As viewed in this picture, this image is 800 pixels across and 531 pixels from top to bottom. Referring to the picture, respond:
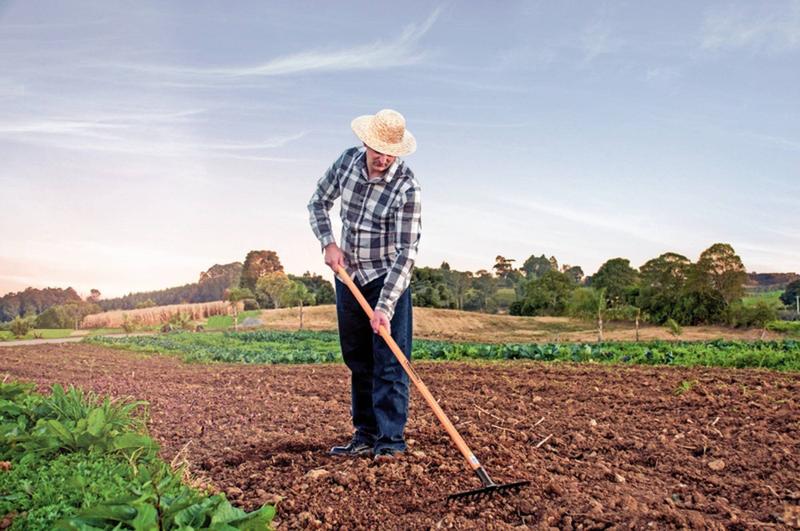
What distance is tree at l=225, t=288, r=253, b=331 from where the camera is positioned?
18741 millimetres

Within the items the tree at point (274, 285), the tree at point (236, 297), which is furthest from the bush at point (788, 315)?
the tree at point (236, 297)

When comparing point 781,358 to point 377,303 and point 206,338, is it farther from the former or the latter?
point 206,338

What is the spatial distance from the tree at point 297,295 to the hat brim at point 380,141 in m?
15.1

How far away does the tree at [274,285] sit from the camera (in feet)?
65.0

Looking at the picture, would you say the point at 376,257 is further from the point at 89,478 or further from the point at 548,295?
the point at 548,295

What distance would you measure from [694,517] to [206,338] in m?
14.3

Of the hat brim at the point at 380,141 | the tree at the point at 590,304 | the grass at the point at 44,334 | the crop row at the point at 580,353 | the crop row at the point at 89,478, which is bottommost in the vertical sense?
the crop row at the point at 89,478

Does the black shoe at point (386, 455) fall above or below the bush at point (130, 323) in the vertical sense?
below

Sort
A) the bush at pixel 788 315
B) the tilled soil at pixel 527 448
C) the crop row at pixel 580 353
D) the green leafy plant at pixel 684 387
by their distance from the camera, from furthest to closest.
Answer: the bush at pixel 788 315, the crop row at pixel 580 353, the green leafy plant at pixel 684 387, the tilled soil at pixel 527 448

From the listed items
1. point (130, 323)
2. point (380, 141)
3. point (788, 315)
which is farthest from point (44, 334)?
point (788, 315)

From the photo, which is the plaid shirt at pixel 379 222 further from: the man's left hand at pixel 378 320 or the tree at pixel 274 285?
the tree at pixel 274 285

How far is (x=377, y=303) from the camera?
3.95 metres

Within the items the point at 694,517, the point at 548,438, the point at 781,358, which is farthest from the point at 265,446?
the point at 781,358

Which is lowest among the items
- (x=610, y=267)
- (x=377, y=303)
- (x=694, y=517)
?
(x=694, y=517)
